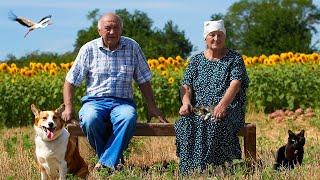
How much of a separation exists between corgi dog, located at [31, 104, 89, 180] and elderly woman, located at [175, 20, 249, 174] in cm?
101

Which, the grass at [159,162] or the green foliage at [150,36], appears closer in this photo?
the grass at [159,162]

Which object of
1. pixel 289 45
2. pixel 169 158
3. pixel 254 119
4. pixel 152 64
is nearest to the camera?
pixel 169 158

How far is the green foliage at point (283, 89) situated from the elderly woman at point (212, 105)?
725 centimetres

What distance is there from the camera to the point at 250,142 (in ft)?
24.2

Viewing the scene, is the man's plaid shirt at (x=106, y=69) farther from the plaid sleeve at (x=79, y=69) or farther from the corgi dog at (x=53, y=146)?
the corgi dog at (x=53, y=146)

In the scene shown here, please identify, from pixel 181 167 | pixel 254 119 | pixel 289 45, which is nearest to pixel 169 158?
pixel 181 167

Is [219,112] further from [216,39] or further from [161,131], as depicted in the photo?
[161,131]

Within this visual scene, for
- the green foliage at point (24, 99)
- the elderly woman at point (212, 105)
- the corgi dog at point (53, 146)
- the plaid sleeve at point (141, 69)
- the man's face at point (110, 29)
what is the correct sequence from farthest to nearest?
the green foliage at point (24, 99), the plaid sleeve at point (141, 69), the man's face at point (110, 29), the elderly woman at point (212, 105), the corgi dog at point (53, 146)

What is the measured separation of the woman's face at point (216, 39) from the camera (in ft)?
23.0

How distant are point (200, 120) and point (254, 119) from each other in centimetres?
647

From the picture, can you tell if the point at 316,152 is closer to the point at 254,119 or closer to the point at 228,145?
the point at 228,145

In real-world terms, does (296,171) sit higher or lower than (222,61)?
lower

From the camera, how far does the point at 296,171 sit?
6.47 metres

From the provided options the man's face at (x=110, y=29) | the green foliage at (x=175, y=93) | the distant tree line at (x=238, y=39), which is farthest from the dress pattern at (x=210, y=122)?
the distant tree line at (x=238, y=39)
